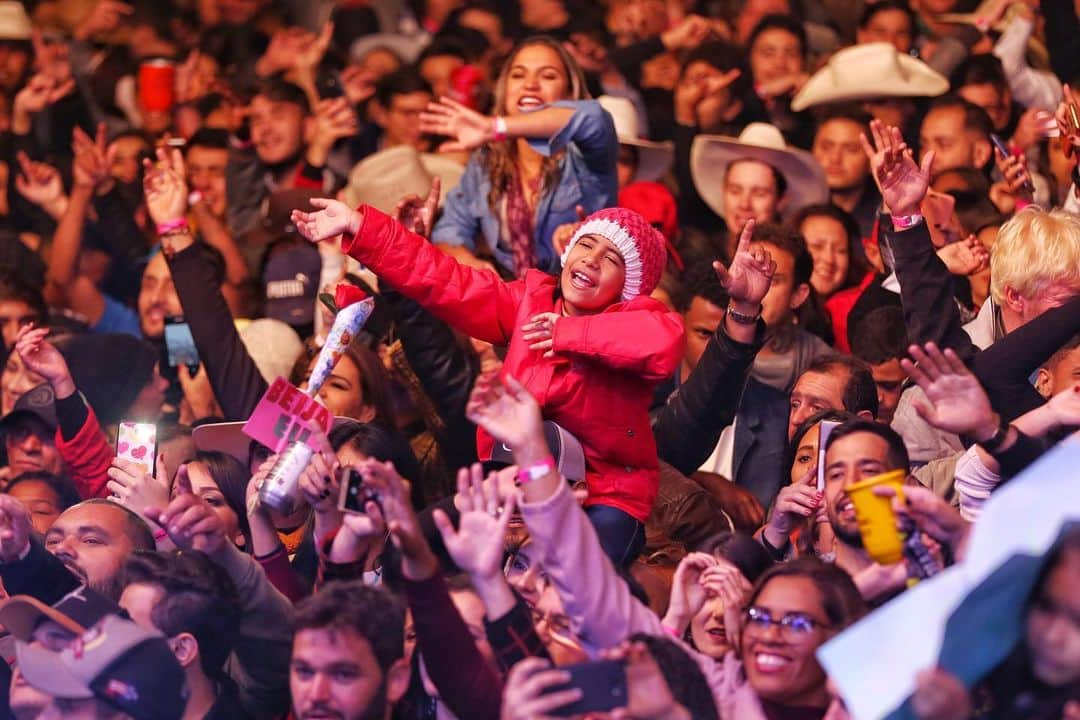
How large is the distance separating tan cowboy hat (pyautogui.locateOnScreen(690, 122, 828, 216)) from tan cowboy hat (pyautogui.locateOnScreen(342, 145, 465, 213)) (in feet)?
3.08

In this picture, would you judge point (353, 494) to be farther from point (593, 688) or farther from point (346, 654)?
point (593, 688)

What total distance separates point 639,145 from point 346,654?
12.2 ft

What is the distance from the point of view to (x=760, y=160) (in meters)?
7.61

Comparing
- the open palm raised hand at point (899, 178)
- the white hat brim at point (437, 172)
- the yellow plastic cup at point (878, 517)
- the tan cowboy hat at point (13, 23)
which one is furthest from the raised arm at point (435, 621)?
the tan cowboy hat at point (13, 23)

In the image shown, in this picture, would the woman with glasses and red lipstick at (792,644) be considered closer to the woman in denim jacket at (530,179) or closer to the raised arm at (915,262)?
the raised arm at (915,262)

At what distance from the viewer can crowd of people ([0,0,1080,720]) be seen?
172 inches

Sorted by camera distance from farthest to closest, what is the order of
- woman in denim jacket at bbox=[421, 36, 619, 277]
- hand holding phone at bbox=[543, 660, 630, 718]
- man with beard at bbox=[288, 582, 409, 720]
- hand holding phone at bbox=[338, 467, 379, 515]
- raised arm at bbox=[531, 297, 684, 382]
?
1. woman in denim jacket at bbox=[421, 36, 619, 277]
2. raised arm at bbox=[531, 297, 684, 382]
3. hand holding phone at bbox=[338, 467, 379, 515]
4. man with beard at bbox=[288, 582, 409, 720]
5. hand holding phone at bbox=[543, 660, 630, 718]

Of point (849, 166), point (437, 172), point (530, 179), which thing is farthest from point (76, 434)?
point (849, 166)

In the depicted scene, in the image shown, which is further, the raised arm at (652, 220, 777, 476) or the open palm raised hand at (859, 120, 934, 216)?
the open palm raised hand at (859, 120, 934, 216)

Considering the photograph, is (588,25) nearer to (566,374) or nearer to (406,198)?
(406,198)

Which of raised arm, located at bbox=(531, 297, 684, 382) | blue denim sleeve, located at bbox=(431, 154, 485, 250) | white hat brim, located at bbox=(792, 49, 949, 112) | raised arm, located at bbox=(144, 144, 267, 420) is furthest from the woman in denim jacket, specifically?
white hat brim, located at bbox=(792, 49, 949, 112)

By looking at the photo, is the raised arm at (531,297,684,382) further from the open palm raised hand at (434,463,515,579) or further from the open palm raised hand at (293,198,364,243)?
the open palm raised hand at (434,463,515,579)

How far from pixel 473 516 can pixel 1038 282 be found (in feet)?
6.70

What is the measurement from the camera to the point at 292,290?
757 centimetres
